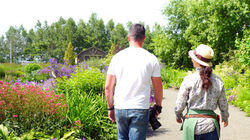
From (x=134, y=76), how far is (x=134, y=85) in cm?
10

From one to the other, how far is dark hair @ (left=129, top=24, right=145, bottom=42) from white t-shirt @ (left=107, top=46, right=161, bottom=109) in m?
0.12

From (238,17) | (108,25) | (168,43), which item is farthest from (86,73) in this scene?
(108,25)

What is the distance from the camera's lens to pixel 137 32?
2.62 meters

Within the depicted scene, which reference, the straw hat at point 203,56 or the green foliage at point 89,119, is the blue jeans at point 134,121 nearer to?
the straw hat at point 203,56

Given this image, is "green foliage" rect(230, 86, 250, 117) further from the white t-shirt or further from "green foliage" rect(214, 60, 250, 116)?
the white t-shirt

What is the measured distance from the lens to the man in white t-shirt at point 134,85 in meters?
2.51

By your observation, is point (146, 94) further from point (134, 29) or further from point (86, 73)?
point (86, 73)

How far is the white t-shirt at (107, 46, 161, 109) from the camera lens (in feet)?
8.27

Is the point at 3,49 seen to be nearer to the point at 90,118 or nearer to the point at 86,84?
the point at 86,84

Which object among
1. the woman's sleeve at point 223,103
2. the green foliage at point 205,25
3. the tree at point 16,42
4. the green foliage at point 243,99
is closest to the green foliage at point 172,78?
the green foliage at point 205,25

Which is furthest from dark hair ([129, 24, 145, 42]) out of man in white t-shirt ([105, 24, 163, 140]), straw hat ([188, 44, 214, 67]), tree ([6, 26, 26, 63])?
tree ([6, 26, 26, 63])

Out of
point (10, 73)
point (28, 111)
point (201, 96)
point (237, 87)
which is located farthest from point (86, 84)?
point (10, 73)

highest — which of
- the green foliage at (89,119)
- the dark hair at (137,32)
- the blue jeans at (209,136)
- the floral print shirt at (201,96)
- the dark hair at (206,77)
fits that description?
the dark hair at (137,32)

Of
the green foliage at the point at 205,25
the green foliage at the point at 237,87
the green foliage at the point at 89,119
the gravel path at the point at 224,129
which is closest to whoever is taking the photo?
the green foliage at the point at 89,119
